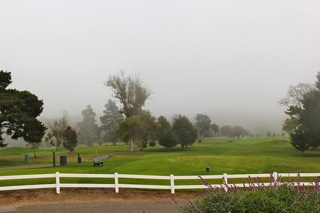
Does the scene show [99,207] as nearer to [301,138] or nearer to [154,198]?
[154,198]

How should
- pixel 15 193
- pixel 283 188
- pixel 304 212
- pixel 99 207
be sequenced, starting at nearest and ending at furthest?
pixel 304 212, pixel 283 188, pixel 99 207, pixel 15 193

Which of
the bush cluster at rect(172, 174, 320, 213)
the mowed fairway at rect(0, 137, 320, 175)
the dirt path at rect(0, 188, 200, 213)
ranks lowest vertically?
the mowed fairway at rect(0, 137, 320, 175)

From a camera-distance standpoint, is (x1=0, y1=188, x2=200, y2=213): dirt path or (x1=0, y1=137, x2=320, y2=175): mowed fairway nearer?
(x1=0, y1=188, x2=200, y2=213): dirt path

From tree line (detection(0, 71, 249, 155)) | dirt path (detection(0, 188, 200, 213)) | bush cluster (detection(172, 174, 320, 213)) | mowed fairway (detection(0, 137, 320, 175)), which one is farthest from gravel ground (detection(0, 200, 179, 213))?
tree line (detection(0, 71, 249, 155))

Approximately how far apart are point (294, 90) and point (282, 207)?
82795mm

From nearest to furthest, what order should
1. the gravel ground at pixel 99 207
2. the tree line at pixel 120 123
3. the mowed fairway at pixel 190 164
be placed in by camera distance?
the gravel ground at pixel 99 207 → the mowed fairway at pixel 190 164 → the tree line at pixel 120 123

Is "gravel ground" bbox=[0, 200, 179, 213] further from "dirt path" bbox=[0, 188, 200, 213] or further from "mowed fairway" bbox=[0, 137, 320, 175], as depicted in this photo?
"mowed fairway" bbox=[0, 137, 320, 175]

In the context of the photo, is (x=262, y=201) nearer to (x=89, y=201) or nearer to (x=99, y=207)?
(x=99, y=207)

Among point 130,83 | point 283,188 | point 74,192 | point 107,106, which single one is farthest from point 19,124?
point 107,106

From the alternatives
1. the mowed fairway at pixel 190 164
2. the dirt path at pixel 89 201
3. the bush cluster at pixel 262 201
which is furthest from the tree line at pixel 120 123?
the bush cluster at pixel 262 201

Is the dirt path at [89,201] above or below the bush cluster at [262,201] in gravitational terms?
below

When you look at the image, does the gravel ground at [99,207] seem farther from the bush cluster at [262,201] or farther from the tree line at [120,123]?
the tree line at [120,123]

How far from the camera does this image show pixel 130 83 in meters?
72.6

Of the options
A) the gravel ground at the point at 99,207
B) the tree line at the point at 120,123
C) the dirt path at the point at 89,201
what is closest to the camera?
the gravel ground at the point at 99,207
